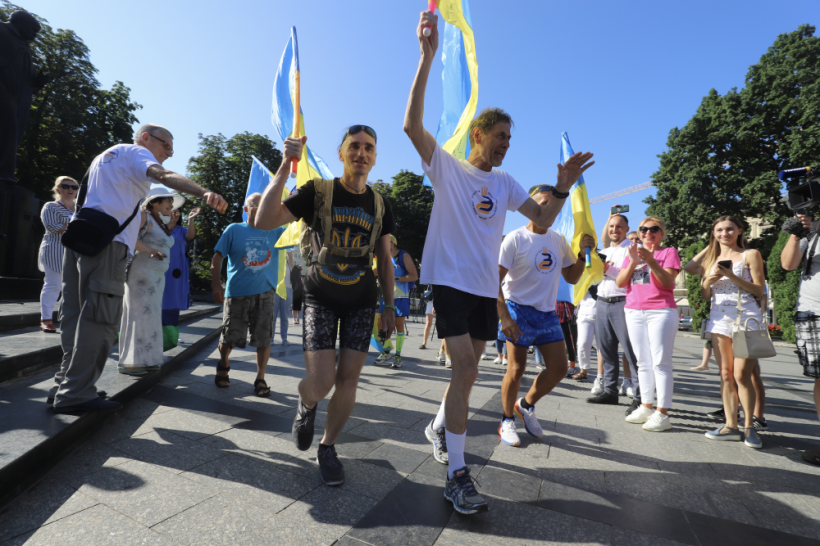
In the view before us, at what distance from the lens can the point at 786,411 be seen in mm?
5410

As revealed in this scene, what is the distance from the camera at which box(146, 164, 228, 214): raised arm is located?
243 centimetres

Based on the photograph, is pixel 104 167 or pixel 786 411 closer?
pixel 104 167

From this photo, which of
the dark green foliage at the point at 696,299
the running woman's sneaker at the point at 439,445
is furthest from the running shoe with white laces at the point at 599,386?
the dark green foliage at the point at 696,299

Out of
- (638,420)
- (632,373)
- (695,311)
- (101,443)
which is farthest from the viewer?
(695,311)

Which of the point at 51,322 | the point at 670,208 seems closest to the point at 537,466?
the point at 51,322

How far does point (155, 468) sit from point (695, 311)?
1005 inches

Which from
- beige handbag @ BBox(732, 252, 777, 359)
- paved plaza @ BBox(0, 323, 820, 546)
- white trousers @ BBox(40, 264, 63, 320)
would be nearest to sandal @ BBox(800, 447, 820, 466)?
paved plaza @ BBox(0, 323, 820, 546)

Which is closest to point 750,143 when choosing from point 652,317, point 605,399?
point 605,399

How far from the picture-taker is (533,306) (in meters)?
3.78

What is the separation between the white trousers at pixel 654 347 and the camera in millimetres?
4320

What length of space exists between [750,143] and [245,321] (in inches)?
1238

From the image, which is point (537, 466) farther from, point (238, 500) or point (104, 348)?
point (104, 348)

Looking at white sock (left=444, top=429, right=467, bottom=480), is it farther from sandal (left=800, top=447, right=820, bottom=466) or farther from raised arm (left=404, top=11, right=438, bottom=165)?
sandal (left=800, top=447, right=820, bottom=466)

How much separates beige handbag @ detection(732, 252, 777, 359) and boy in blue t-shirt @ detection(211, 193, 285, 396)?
15.1 feet
